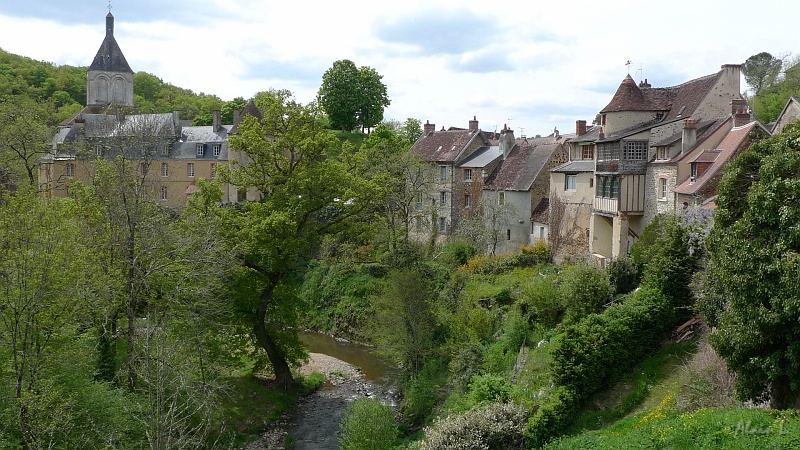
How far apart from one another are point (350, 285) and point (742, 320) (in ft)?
98.6

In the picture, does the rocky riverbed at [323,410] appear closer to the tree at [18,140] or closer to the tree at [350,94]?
the tree at [18,140]

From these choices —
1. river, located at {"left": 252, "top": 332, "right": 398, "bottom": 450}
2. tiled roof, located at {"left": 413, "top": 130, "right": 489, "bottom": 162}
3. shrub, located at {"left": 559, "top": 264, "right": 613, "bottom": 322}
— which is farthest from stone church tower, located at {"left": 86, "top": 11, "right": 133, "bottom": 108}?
shrub, located at {"left": 559, "top": 264, "right": 613, "bottom": 322}

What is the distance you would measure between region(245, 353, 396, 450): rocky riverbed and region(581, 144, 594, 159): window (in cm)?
1835

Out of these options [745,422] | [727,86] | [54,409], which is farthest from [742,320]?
[727,86]

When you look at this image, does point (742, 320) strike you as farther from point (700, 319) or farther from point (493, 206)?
point (493, 206)

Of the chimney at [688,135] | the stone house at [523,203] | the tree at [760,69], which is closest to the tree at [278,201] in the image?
the chimney at [688,135]

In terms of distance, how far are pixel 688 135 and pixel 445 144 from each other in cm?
2483

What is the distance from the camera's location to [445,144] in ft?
174

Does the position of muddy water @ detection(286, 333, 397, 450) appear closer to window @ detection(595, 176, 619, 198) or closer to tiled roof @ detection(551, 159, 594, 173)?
window @ detection(595, 176, 619, 198)

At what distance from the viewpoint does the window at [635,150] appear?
107 feet

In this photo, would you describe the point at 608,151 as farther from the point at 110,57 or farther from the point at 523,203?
the point at 110,57

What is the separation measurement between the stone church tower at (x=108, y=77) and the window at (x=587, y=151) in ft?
191

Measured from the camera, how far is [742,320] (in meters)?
16.0

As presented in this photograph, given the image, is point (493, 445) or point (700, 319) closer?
point (493, 445)
